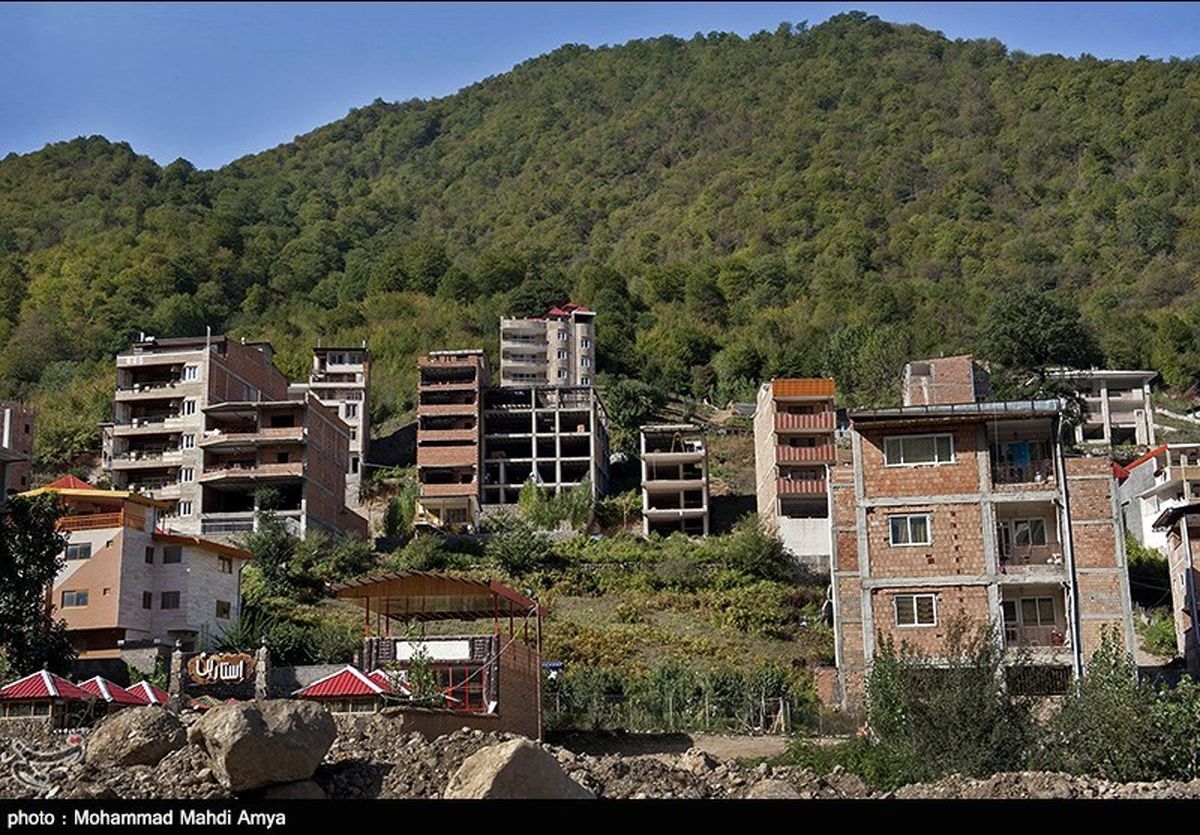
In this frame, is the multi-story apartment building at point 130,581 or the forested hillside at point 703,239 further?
the forested hillside at point 703,239

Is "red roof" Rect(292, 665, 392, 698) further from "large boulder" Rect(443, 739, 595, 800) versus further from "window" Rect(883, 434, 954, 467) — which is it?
"window" Rect(883, 434, 954, 467)

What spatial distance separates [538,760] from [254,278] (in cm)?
12887

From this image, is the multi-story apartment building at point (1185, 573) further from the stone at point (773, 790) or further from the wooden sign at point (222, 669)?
the stone at point (773, 790)

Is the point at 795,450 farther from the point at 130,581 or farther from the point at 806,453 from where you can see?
the point at 130,581

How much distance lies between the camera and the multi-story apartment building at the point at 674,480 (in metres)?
82.4

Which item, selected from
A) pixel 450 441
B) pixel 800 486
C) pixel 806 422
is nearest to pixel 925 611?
pixel 800 486

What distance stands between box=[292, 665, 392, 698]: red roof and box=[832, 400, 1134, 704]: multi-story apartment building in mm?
12205

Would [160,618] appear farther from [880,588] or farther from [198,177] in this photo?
[198,177]

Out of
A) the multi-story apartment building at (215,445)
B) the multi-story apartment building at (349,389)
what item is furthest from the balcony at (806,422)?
the multi-story apartment building at (349,389)

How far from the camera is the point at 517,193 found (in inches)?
7293

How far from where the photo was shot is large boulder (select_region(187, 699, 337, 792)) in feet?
59.4

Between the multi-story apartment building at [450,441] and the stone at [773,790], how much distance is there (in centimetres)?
6179

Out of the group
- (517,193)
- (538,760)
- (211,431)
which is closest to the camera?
(538,760)

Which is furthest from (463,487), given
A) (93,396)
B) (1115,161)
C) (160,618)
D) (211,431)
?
(1115,161)
